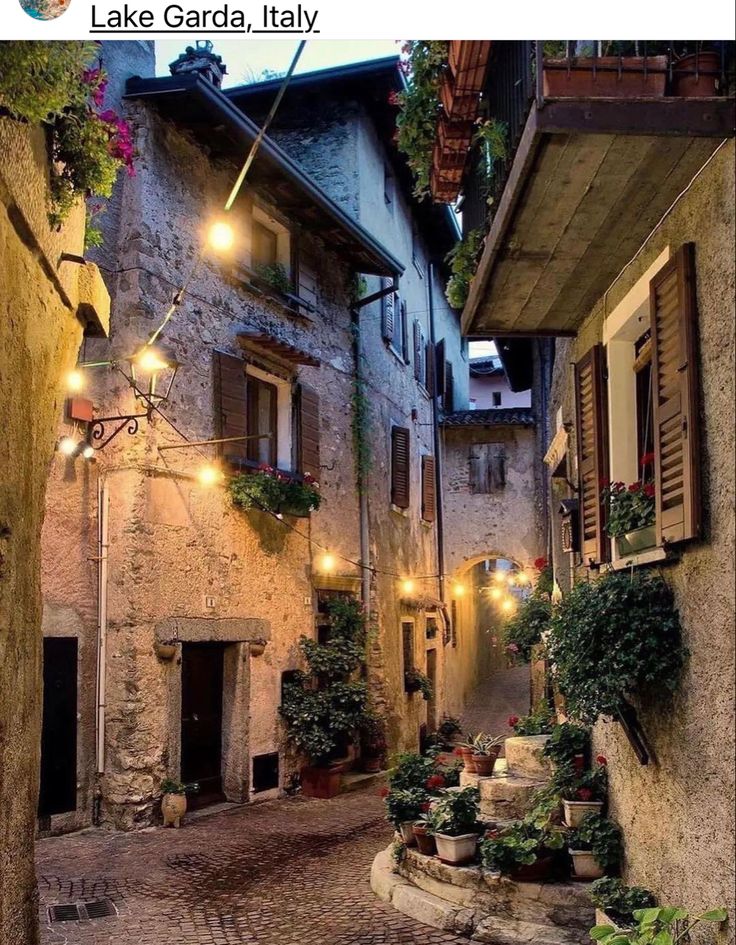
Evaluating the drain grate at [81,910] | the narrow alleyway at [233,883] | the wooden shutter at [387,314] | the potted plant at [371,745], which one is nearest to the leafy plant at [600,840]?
the narrow alleyway at [233,883]

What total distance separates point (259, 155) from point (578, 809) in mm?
8625

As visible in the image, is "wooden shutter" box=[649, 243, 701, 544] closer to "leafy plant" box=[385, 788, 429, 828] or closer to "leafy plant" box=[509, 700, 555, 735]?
"leafy plant" box=[385, 788, 429, 828]

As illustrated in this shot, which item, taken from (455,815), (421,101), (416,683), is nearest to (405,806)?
(455,815)

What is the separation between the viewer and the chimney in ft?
39.5

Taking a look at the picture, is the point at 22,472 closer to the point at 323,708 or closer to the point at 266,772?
the point at 266,772

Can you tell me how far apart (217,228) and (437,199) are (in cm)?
221

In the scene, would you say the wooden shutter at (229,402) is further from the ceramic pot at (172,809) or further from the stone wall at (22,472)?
the stone wall at (22,472)

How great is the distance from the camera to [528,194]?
4777 millimetres

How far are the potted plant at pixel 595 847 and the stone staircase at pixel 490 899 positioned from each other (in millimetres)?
140

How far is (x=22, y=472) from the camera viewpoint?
452 cm

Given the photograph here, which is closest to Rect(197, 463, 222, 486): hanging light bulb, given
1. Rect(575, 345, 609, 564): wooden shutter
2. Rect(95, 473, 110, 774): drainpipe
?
Rect(95, 473, 110, 774): drainpipe

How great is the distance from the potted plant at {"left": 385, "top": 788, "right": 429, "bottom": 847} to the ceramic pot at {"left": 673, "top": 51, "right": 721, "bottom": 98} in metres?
5.76

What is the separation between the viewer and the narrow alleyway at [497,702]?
20406 mm

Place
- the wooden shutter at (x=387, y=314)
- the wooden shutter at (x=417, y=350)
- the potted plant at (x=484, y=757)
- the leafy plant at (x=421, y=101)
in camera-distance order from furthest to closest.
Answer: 1. the wooden shutter at (x=417, y=350)
2. the wooden shutter at (x=387, y=314)
3. the potted plant at (x=484, y=757)
4. the leafy plant at (x=421, y=101)
